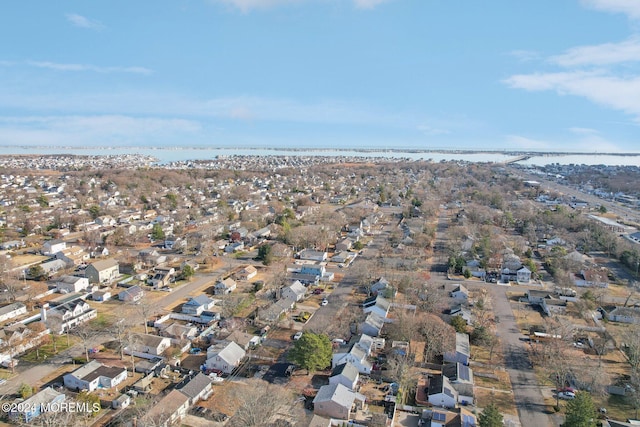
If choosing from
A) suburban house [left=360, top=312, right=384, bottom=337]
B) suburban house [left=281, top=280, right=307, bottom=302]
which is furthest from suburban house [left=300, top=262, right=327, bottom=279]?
suburban house [left=360, top=312, right=384, bottom=337]

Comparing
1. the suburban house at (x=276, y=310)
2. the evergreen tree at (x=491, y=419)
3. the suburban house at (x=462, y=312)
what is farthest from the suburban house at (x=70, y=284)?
the evergreen tree at (x=491, y=419)

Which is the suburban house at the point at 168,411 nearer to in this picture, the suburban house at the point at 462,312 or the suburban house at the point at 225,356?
the suburban house at the point at 225,356

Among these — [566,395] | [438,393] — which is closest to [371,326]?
[438,393]

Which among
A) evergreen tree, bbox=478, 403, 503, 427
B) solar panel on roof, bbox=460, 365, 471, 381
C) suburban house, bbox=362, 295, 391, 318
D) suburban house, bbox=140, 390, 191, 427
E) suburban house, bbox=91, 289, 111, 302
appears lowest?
suburban house, bbox=91, 289, 111, 302

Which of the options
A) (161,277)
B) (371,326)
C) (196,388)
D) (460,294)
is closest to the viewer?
(196,388)

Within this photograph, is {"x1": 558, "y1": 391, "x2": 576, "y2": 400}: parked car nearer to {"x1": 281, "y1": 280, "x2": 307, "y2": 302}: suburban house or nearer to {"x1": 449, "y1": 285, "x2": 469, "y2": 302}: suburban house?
{"x1": 449, "y1": 285, "x2": 469, "y2": 302}: suburban house

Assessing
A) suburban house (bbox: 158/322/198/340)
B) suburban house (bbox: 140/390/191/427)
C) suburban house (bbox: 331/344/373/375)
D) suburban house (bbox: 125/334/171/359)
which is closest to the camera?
suburban house (bbox: 140/390/191/427)

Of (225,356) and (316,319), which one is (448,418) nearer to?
(225,356)
